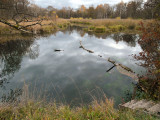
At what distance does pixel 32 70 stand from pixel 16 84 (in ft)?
7.67

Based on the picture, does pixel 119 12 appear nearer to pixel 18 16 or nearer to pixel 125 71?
pixel 125 71

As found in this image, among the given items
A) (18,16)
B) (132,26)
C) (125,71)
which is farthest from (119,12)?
(18,16)

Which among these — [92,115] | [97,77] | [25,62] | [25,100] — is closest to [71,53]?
[25,62]

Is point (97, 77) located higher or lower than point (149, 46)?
lower

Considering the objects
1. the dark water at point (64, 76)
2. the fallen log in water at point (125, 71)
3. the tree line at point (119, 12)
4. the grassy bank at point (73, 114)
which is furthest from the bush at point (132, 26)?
the grassy bank at point (73, 114)

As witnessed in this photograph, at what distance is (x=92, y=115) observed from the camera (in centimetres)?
318

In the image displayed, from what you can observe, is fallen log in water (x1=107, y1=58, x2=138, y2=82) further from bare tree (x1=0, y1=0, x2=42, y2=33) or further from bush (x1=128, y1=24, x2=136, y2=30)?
bush (x1=128, y1=24, x2=136, y2=30)

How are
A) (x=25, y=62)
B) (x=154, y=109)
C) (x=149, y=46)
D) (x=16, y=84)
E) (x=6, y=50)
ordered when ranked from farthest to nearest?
1. (x=6, y=50)
2. (x=25, y=62)
3. (x=16, y=84)
4. (x=149, y=46)
5. (x=154, y=109)

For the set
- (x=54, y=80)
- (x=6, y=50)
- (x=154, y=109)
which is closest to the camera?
(x=154, y=109)

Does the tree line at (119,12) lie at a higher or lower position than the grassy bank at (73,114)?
higher

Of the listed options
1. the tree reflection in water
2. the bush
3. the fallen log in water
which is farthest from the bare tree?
the bush

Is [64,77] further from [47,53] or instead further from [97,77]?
[47,53]

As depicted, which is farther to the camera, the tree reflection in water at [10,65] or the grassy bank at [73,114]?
the tree reflection in water at [10,65]

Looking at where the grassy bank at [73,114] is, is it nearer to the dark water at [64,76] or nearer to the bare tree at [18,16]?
the dark water at [64,76]
